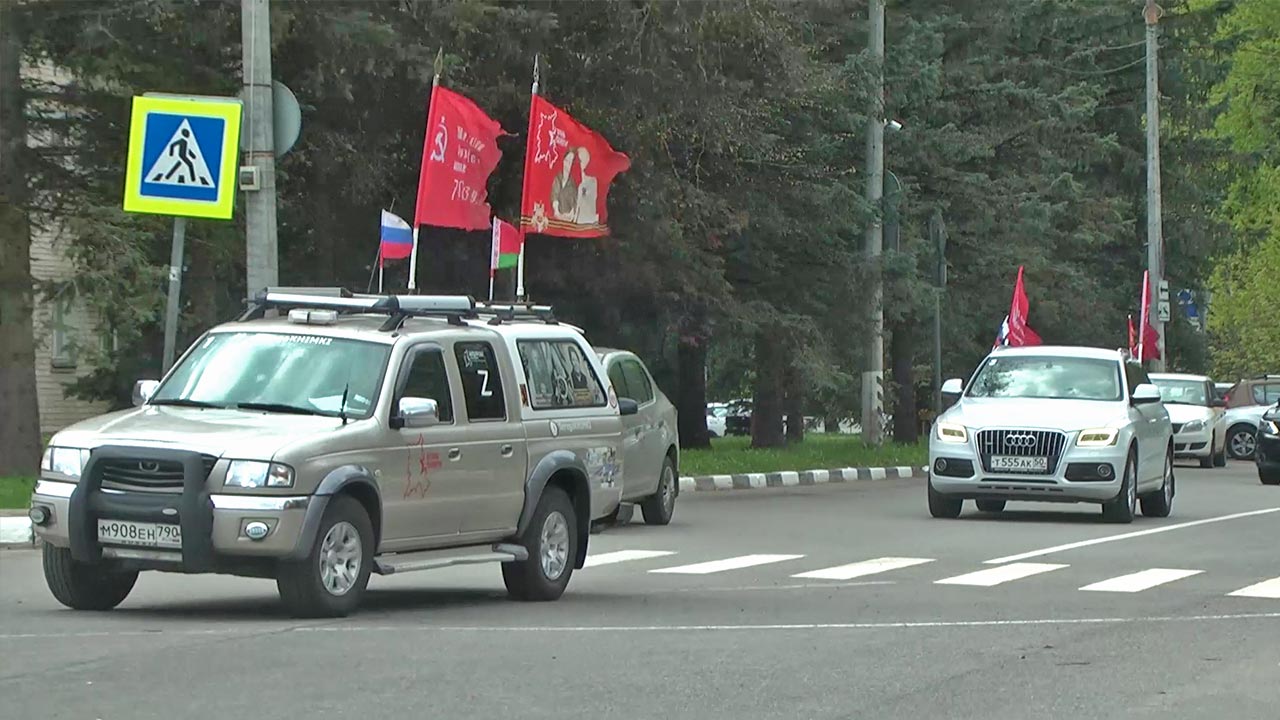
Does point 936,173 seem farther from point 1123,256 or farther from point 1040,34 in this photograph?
point 1123,256

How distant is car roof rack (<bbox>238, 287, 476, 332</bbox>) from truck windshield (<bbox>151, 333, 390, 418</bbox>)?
1.07ft

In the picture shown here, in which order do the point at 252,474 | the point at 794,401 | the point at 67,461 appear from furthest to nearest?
the point at 794,401 → the point at 67,461 → the point at 252,474

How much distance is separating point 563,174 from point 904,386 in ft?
74.0

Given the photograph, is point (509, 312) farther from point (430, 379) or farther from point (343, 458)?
point (343, 458)

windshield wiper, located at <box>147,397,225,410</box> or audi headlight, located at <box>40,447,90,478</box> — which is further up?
windshield wiper, located at <box>147,397,225,410</box>

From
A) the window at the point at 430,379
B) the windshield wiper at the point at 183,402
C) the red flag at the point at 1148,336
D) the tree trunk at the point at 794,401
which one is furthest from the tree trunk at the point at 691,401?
the windshield wiper at the point at 183,402

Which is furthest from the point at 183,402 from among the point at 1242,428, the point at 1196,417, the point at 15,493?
the point at 1242,428

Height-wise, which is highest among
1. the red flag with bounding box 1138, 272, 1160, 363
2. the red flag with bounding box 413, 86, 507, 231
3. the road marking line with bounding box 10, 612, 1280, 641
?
the red flag with bounding box 413, 86, 507, 231

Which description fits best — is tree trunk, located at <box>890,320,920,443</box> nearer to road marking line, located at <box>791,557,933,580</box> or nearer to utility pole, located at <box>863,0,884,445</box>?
utility pole, located at <box>863,0,884,445</box>

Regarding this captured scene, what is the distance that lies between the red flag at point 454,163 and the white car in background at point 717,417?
217ft

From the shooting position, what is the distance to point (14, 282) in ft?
89.9

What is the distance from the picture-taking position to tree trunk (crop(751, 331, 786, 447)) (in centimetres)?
4000

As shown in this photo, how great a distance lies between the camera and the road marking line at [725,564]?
16531 millimetres

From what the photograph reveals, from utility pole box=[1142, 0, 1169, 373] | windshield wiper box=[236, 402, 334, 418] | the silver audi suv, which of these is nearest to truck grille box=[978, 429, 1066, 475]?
the silver audi suv
